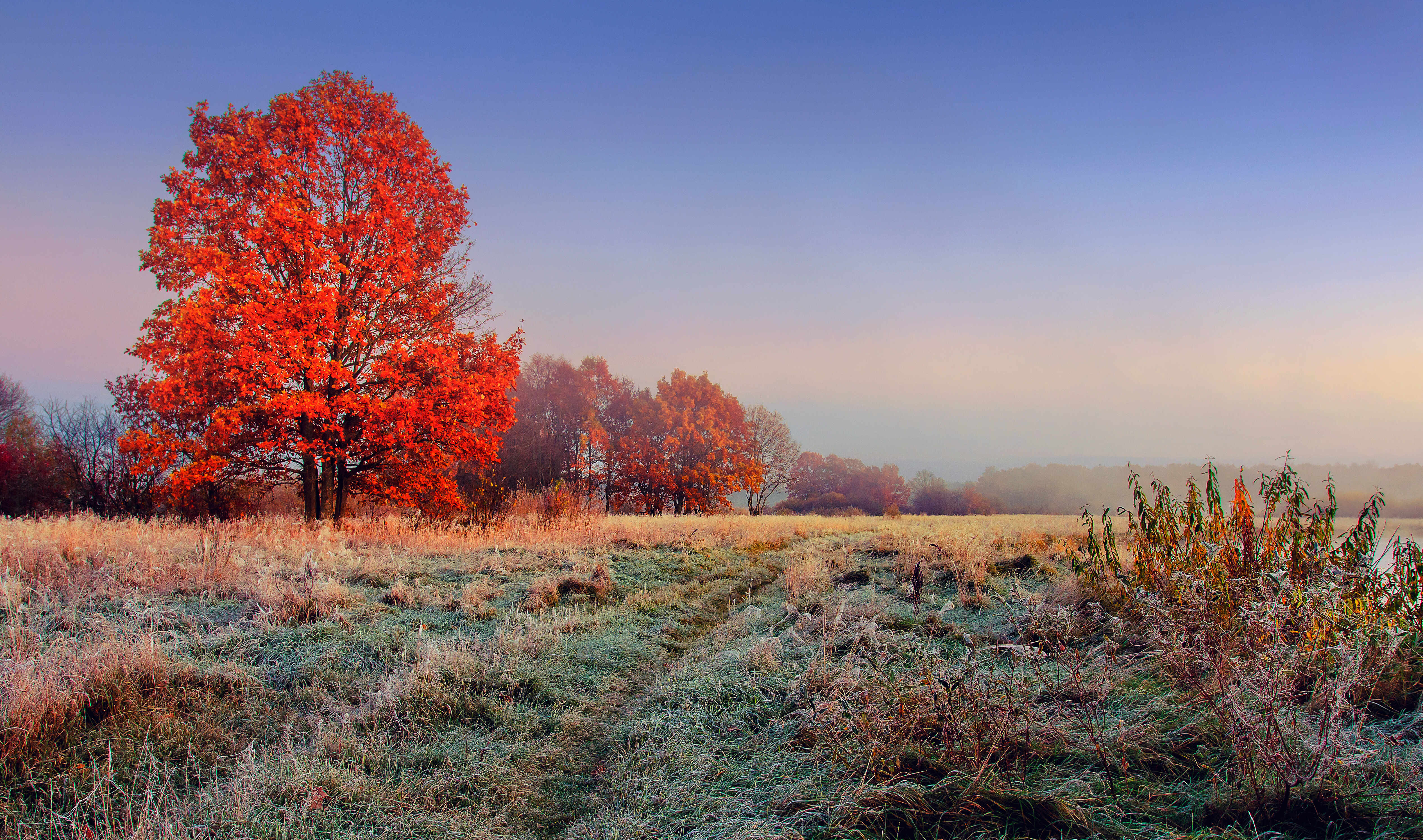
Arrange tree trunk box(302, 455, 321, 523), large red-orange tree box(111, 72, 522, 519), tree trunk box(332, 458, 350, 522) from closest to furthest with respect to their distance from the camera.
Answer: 1. large red-orange tree box(111, 72, 522, 519)
2. tree trunk box(302, 455, 321, 523)
3. tree trunk box(332, 458, 350, 522)

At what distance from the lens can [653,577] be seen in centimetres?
1072

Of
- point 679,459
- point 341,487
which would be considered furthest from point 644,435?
point 341,487

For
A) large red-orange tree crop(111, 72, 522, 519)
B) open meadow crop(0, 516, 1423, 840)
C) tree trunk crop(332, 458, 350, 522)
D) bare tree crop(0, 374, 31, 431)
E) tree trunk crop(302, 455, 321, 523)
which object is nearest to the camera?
open meadow crop(0, 516, 1423, 840)

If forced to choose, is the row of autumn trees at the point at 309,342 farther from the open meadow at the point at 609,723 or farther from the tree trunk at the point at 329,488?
the open meadow at the point at 609,723

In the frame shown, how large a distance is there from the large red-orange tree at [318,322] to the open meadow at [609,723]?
574 centimetres

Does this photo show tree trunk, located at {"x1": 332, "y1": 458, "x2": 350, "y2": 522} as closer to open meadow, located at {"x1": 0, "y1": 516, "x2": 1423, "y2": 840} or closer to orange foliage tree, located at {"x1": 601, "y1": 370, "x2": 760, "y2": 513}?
open meadow, located at {"x1": 0, "y1": 516, "x2": 1423, "y2": 840}

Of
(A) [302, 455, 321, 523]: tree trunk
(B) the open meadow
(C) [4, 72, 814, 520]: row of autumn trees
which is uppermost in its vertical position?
(C) [4, 72, 814, 520]: row of autumn trees

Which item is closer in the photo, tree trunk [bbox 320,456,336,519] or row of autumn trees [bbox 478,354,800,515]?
tree trunk [bbox 320,456,336,519]

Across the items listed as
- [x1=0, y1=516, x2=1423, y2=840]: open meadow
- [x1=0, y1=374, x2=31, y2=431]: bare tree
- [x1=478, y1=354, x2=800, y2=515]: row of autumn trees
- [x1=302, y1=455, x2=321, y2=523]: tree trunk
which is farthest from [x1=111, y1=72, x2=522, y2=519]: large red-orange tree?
[x1=0, y1=374, x2=31, y2=431]: bare tree

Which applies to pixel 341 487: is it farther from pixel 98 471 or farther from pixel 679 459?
pixel 679 459

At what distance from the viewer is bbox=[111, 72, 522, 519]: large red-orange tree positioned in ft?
41.4

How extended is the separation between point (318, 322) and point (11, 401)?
38.8 m

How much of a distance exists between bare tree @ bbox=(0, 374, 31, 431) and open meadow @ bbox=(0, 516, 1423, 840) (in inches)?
1492

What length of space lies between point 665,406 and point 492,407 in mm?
23010
